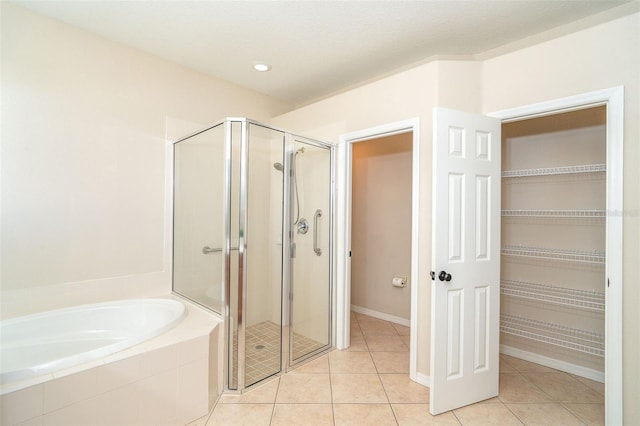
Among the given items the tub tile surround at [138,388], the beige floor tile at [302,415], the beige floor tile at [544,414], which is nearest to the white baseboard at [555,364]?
the beige floor tile at [544,414]

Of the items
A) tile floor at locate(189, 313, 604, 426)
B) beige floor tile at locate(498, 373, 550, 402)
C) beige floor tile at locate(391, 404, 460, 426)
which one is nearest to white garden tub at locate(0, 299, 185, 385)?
tile floor at locate(189, 313, 604, 426)

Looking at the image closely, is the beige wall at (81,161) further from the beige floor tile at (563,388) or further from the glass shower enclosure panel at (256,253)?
the beige floor tile at (563,388)

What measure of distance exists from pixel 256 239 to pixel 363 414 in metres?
1.41

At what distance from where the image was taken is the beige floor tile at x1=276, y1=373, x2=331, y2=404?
205 centimetres

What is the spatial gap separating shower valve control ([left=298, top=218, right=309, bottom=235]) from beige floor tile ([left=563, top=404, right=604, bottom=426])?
2.30 m

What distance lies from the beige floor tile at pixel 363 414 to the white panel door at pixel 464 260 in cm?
30

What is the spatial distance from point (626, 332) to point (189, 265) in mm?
3098

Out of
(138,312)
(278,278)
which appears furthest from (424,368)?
(138,312)

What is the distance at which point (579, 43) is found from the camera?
6.30 ft

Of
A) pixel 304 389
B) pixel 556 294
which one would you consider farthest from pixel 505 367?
pixel 304 389

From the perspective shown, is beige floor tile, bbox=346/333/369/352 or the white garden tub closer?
the white garden tub

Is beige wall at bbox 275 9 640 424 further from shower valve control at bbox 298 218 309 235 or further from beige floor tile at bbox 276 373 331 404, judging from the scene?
shower valve control at bbox 298 218 309 235

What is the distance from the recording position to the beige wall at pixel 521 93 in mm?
1724

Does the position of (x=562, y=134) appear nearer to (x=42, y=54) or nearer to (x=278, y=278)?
(x=278, y=278)
